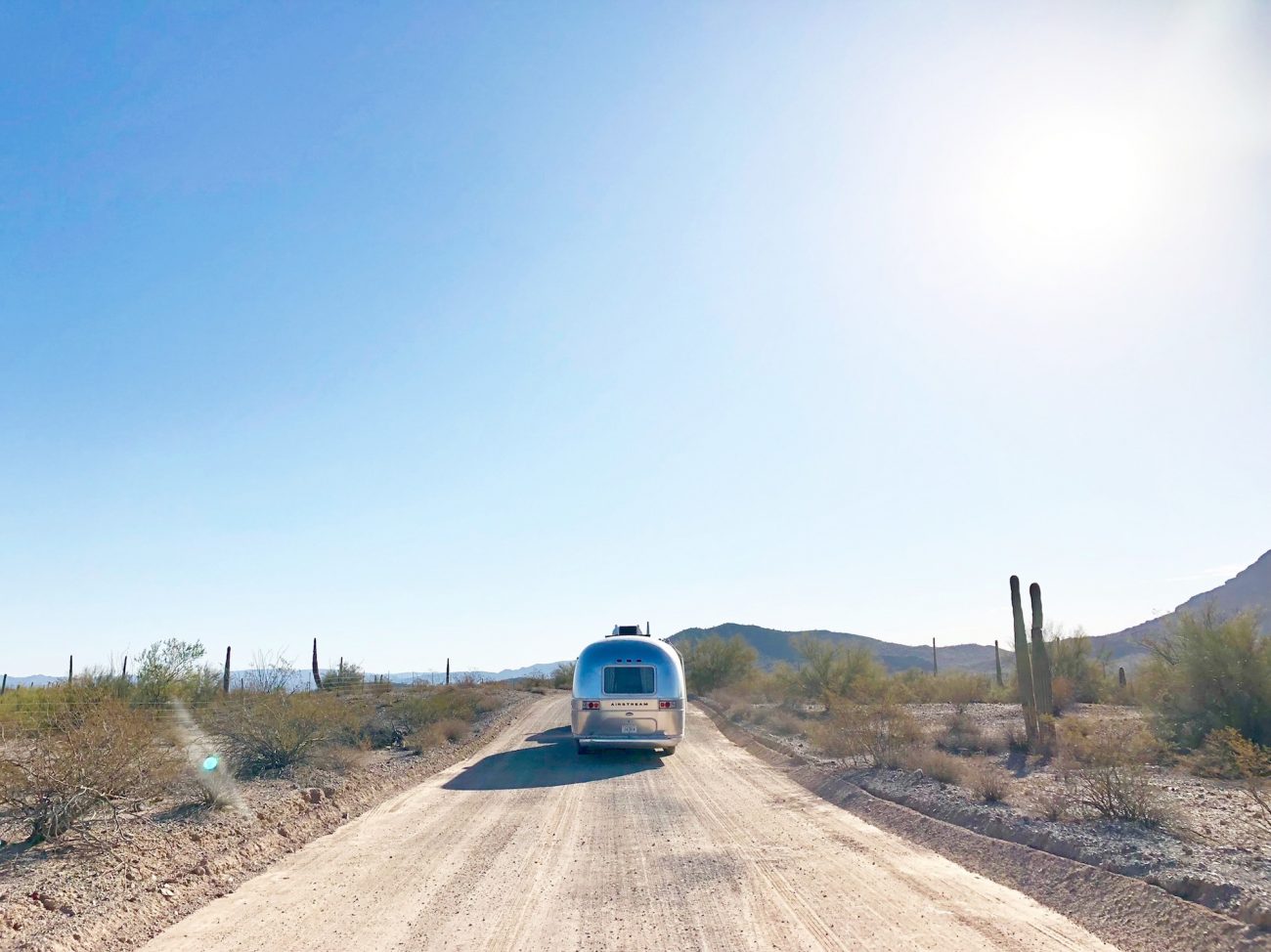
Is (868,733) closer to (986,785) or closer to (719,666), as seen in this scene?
(986,785)

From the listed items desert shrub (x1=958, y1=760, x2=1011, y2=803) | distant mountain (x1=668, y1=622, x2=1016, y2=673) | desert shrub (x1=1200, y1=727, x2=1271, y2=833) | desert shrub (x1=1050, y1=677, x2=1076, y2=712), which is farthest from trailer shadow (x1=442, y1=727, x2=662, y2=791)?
distant mountain (x1=668, y1=622, x2=1016, y2=673)

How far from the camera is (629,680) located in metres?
19.7

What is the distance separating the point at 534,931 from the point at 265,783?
31.1 feet

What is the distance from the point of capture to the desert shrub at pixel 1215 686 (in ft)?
58.3

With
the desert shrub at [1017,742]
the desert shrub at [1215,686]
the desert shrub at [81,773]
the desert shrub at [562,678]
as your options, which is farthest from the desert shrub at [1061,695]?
the desert shrub at [562,678]

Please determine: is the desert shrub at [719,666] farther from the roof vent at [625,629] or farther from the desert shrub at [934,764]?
the desert shrub at [934,764]

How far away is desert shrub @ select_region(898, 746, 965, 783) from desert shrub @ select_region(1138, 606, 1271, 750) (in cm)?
600

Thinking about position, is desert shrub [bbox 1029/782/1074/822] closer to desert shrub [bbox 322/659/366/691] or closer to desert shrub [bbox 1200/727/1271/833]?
desert shrub [bbox 1200/727/1271/833]

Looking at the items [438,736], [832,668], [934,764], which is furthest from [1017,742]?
[832,668]

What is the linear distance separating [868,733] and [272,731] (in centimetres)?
1214

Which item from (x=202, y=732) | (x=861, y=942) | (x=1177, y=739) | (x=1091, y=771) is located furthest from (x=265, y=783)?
(x=1177, y=739)

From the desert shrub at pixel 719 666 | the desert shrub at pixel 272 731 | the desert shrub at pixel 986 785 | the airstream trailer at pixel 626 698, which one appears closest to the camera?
the desert shrub at pixel 986 785

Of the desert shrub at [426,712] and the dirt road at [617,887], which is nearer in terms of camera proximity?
the dirt road at [617,887]

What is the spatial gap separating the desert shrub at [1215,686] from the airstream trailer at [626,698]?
35.3 ft
